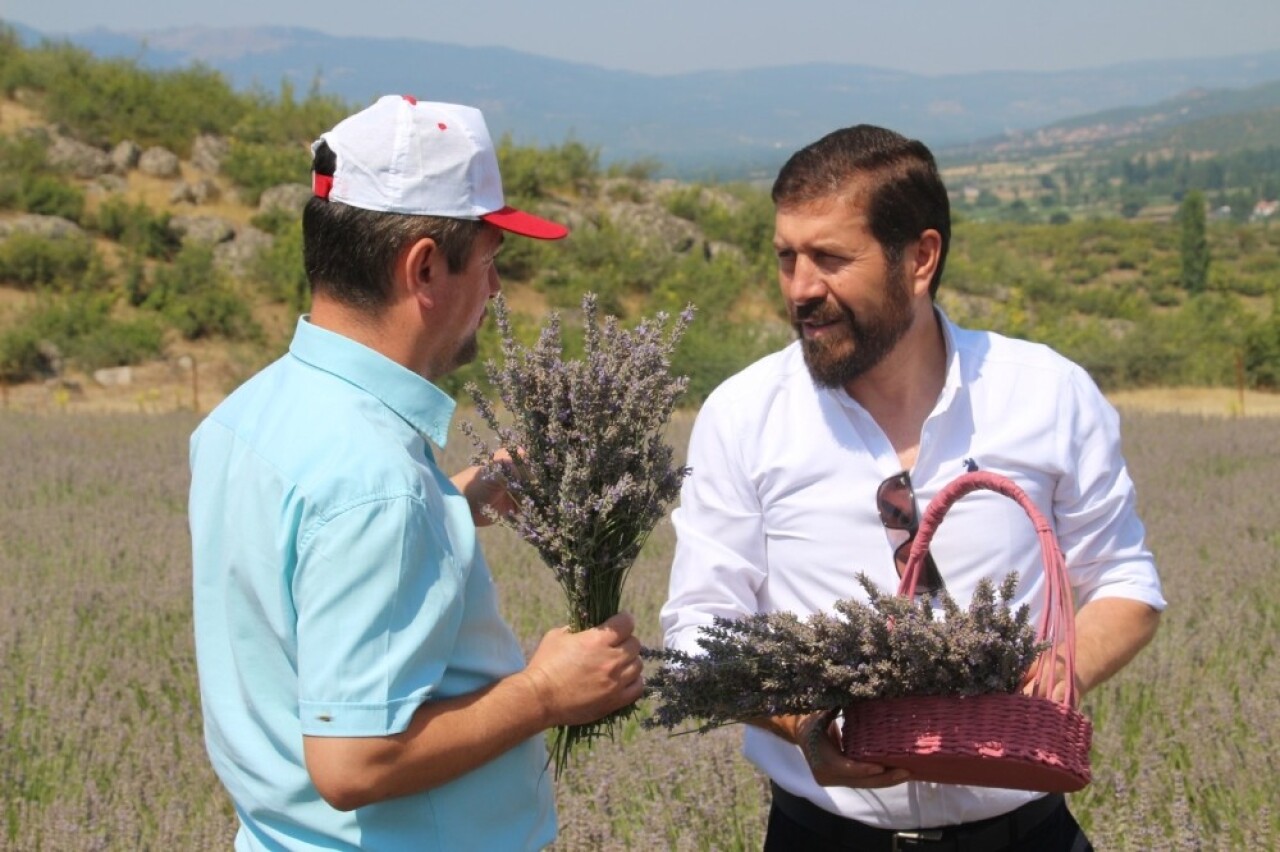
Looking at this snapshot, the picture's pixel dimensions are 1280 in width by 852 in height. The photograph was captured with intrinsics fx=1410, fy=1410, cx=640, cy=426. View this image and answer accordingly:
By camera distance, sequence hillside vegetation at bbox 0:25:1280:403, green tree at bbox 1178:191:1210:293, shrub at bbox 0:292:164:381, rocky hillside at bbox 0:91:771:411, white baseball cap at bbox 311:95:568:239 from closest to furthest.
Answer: white baseball cap at bbox 311:95:568:239
shrub at bbox 0:292:164:381
rocky hillside at bbox 0:91:771:411
hillside vegetation at bbox 0:25:1280:403
green tree at bbox 1178:191:1210:293

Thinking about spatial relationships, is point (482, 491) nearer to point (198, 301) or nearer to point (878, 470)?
point (878, 470)

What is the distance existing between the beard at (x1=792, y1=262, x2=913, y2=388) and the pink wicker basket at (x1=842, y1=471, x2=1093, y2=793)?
0.41 metres

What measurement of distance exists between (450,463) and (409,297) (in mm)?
8138

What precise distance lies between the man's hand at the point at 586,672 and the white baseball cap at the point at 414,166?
0.57m

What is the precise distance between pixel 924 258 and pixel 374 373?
1139mm

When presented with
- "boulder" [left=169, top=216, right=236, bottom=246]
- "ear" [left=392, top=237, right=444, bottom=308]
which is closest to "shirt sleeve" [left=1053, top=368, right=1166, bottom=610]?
"ear" [left=392, top=237, right=444, bottom=308]

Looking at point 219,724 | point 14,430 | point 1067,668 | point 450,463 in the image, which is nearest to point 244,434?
point 219,724

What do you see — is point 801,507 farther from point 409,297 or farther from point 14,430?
point 14,430

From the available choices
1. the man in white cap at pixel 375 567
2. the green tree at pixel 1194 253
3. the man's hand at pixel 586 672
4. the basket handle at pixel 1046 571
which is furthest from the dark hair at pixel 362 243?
the green tree at pixel 1194 253

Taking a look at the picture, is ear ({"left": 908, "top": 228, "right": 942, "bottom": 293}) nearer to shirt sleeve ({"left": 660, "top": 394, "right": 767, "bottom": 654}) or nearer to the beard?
the beard

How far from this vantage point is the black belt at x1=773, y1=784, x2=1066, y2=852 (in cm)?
230

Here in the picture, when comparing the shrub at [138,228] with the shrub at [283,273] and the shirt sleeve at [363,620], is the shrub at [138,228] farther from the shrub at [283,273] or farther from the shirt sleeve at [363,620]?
the shirt sleeve at [363,620]

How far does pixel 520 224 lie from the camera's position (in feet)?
6.41

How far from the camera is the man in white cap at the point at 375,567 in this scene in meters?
1.66
